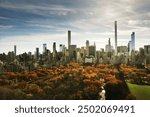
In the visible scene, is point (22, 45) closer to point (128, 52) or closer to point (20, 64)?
point (20, 64)

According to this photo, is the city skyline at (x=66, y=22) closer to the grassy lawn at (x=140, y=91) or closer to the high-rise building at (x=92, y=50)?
the high-rise building at (x=92, y=50)

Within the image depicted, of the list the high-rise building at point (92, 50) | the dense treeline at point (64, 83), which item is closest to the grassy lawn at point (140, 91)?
the dense treeline at point (64, 83)

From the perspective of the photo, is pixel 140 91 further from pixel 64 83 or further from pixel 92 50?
pixel 64 83

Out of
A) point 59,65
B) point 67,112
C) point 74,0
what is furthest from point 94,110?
point 74,0

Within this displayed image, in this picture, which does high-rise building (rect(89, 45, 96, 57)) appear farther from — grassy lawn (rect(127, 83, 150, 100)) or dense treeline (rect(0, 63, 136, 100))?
grassy lawn (rect(127, 83, 150, 100))

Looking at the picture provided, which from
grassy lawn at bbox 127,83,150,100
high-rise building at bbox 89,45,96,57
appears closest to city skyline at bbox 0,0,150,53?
high-rise building at bbox 89,45,96,57
